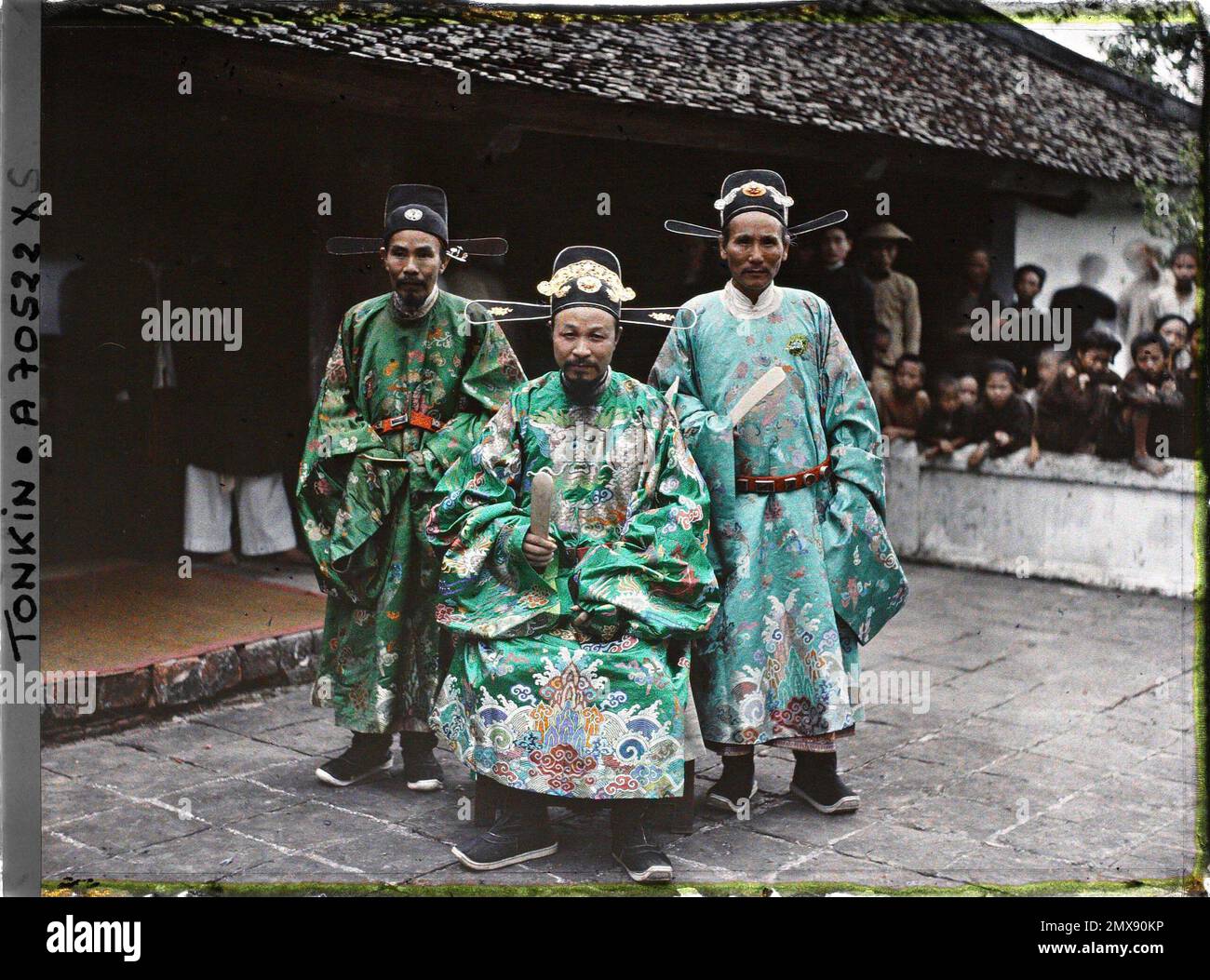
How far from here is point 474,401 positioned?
193 inches

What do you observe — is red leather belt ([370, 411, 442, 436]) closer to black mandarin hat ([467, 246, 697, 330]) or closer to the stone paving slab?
black mandarin hat ([467, 246, 697, 330])

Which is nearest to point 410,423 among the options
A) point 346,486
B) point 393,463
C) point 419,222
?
point 393,463

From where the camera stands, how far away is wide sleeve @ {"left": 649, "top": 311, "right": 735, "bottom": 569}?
15.0ft

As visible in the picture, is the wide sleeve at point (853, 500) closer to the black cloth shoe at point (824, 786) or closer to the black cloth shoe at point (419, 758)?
the black cloth shoe at point (824, 786)

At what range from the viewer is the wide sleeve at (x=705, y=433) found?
4.58 meters

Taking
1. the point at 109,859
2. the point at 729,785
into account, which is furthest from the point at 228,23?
the point at 729,785

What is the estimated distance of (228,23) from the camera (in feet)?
16.6

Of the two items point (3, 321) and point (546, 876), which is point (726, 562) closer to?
point (546, 876)

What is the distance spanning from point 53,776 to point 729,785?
2516 mm

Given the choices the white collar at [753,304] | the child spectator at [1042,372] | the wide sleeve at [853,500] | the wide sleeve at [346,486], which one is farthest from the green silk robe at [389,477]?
the child spectator at [1042,372]

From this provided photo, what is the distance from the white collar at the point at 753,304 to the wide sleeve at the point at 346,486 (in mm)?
1315

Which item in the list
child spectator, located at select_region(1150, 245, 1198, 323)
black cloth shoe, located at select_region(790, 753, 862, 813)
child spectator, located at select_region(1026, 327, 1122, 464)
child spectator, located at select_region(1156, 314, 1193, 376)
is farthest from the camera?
child spectator, located at select_region(1026, 327, 1122, 464)

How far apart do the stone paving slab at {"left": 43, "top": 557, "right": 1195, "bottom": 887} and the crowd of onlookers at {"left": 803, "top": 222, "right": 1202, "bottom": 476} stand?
99.9 inches

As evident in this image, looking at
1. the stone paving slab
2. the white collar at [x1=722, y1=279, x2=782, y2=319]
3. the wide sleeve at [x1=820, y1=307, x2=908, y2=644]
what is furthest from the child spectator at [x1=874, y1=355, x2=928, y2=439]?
the white collar at [x1=722, y1=279, x2=782, y2=319]
